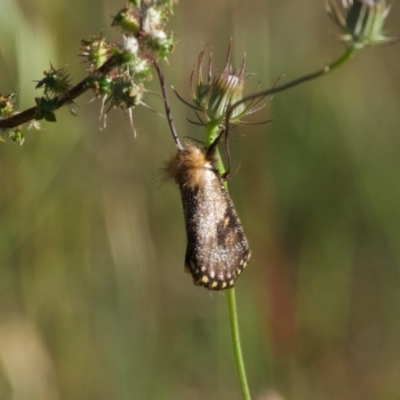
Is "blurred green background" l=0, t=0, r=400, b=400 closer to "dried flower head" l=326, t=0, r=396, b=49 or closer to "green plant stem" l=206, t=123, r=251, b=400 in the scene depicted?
"green plant stem" l=206, t=123, r=251, b=400

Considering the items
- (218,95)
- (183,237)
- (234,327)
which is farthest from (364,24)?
(183,237)

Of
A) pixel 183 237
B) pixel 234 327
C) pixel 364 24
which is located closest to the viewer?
pixel 364 24

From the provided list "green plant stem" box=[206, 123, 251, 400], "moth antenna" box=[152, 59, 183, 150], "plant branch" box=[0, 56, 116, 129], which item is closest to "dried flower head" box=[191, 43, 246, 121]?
"green plant stem" box=[206, 123, 251, 400]

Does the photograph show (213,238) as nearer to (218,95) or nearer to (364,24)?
(218,95)

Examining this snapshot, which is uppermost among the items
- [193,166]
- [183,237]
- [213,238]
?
[183,237]

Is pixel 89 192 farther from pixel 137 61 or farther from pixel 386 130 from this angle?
pixel 137 61

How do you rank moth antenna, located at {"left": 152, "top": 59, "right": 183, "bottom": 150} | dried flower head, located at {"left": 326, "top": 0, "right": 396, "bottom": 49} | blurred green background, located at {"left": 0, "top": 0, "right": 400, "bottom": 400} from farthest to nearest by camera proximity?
1. blurred green background, located at {"left": 0, "top": 0, "right": 400, "bottom": 400}
2. moth antenna, located at {"left": 152, "top": 59, "right": 183, "bottom": 150}
3. dried flower head, located at {"left": 326, "top": 0, "right": 396, "bottom": 49}

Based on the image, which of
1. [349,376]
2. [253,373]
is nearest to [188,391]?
[253,373]
